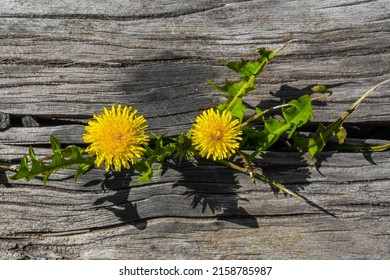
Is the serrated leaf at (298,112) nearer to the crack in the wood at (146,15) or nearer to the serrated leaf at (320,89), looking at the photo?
the serrated leaf at (320,89)

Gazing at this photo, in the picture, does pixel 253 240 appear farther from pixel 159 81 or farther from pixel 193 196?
pixel 159 81

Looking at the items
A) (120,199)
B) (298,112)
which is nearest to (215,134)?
(298,112)

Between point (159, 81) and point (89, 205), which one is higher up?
point (159, 81)

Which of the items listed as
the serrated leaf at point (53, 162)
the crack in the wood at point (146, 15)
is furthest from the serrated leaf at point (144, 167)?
the crack in the wood at point (146, 15)
